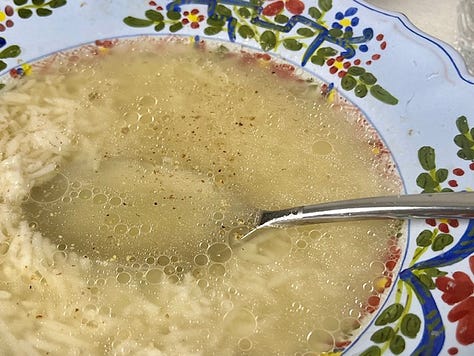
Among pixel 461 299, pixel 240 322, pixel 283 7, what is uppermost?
pixel 283 7

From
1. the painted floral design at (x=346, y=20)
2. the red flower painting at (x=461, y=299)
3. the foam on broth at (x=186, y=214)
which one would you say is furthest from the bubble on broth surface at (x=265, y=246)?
the painted floral design at (x=346, y=20)

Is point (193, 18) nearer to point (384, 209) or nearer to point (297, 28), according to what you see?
point (297, 28)

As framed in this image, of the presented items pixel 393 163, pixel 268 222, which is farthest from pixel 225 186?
pixel 393 163

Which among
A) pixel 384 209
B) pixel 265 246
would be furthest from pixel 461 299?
pixel 265 246

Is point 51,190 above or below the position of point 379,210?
below

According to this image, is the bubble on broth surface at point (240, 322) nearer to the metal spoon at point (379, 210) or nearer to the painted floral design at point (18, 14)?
the metal spoon at point (379, 210)

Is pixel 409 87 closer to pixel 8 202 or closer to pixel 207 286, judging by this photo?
pixel 207 286
